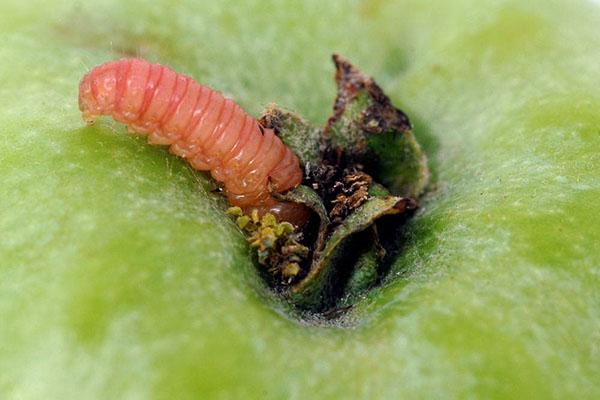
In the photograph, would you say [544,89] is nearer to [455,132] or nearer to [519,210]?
[455,132]

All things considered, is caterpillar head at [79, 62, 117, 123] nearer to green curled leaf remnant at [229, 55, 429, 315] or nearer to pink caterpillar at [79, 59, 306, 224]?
pink caterpillar at [79, 59, 306, 224]

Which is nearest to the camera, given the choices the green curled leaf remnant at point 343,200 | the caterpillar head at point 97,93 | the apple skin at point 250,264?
the apple skin at point 250,264

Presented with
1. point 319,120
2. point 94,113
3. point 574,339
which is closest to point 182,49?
point 319,120

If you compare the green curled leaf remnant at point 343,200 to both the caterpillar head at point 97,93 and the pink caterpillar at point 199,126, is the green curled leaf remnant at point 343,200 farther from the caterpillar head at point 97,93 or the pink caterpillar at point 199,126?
the caterpillar head at point 97,93

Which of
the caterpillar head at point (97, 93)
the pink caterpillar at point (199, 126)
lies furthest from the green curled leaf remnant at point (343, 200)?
the caterpillar head at point (97, 93)

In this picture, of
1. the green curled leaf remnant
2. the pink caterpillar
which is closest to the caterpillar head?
the pink caterpillar

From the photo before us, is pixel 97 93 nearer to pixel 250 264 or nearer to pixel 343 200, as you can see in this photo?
pixel 250 264
